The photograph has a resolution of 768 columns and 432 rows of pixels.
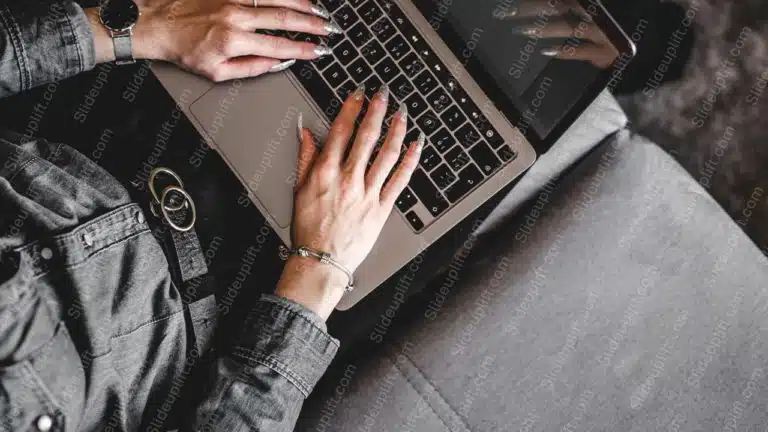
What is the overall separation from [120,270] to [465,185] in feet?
1.35

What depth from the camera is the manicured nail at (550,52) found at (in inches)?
29.3

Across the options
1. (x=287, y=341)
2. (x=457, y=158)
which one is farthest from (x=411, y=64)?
(x=287, y=341)

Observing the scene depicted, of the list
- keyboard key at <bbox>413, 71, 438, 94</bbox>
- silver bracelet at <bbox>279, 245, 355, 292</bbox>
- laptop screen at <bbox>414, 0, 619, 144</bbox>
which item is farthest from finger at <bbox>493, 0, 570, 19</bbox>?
silver bracelet at <bbox>279, 245, 355, 292</bbox>

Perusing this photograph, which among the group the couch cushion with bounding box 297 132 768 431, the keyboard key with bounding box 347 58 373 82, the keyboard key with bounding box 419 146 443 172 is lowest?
the couch cushion with bounding box 297 132 768 431

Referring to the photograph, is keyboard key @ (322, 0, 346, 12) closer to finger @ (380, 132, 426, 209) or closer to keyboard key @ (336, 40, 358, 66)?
keyboard key @ (336, 40, 358, 66)

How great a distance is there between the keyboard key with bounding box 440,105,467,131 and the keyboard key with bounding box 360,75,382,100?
9cm

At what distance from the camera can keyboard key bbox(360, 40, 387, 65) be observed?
2.68 feet

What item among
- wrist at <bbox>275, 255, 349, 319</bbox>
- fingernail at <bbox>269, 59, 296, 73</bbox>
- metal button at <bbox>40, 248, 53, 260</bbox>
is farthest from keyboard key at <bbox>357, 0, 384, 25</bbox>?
metal button at <bbox>40, 248, 53, 260</bbox>

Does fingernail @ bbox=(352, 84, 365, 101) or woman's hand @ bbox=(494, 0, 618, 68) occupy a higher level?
fingernail @ bbox=(352, 84, 365, 101)

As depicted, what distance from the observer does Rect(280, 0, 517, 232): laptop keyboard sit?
31.0 inches

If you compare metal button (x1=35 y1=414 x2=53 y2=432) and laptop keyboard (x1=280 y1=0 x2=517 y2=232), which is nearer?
metal button (x1=35 y1=414 x2=53 y2=432)

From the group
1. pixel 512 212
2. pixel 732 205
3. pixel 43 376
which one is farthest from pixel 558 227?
pixel 43 376

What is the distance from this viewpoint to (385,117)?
0.82 metres

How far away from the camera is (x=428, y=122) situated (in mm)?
801
